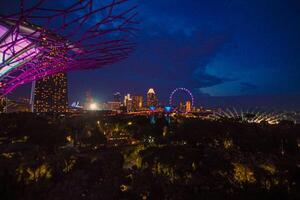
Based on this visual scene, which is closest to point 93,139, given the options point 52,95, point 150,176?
point 150,176

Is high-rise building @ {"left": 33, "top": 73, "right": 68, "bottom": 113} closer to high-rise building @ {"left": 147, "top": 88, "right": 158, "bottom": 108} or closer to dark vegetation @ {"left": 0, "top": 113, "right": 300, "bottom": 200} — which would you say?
high-rise building @ {"left": 147, "top": 88, "right": 158, "bottom": 108}

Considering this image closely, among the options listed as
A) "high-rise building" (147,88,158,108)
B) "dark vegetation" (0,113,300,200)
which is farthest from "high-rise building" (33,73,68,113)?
"dark vegetation" (0,113,300,200)

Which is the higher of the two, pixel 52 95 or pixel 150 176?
pixel 52 95

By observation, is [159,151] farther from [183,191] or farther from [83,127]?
[83,127]

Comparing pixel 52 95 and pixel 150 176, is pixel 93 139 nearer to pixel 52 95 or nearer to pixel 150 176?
pixel 150 176

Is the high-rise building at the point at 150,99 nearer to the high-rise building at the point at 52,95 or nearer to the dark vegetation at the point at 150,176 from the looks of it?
the high-rise building at the point at 52,95

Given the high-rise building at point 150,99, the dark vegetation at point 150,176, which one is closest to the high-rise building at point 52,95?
the high-rise building at point 150,99

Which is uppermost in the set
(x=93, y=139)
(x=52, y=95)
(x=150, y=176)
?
(x=52, y=95)

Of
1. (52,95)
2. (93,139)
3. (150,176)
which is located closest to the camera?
(150,176)

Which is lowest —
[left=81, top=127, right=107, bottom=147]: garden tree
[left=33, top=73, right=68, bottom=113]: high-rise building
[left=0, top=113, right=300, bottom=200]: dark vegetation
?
[left=0, top=113, right=300, bottom=200]: dark vegetation

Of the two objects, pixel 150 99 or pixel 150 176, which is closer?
pixel 150 176
